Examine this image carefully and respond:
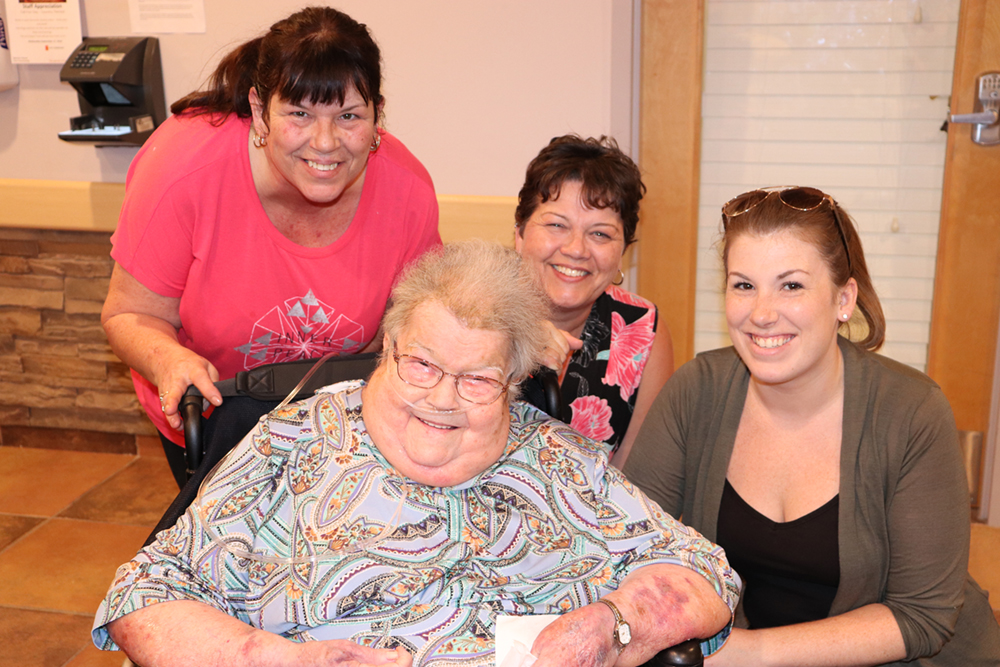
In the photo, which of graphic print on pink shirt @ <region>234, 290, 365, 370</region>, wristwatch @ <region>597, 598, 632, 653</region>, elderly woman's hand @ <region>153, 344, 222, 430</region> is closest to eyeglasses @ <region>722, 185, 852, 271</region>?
wristwatch @ <region>597, 598, 632, 653</region>

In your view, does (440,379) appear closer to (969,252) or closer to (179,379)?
(179,379)

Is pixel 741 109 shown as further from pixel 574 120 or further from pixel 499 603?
pixel 499 603

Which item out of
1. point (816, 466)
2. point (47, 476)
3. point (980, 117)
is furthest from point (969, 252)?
point (47, 476)

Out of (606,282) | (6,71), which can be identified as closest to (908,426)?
(606,282)

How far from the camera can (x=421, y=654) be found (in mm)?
1516

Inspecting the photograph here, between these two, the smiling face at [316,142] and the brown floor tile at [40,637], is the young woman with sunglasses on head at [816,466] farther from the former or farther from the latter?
the brown floor tile at [40,637]

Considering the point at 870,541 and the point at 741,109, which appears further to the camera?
the point at 741,109

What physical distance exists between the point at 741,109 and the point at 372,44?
1.79 metres

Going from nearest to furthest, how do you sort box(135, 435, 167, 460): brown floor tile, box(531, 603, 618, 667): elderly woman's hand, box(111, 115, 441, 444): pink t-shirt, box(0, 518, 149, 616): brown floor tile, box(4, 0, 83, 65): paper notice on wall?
box(531, 603, 618, 667): elderly woman's hand
box(111, 115, 441, 444): pink t-shirt
box(0, 518, 149, 616): brown floor tile
box(4, 0, 83, 65): paper notice on wall
box(135, 435, 167, 460): brown floor tile

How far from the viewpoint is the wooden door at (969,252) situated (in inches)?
117

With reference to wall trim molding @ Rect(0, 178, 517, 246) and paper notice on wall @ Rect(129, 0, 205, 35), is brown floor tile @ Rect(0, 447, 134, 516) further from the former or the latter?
paper notice on wall @ Rect(129, 0, 205, 35)

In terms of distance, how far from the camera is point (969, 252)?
3.12 m

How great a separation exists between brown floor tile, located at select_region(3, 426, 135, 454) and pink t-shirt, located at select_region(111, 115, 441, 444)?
181 cm

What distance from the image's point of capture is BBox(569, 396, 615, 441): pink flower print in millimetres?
2238
